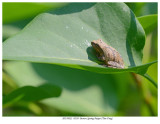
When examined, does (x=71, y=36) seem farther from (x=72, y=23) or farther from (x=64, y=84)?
(x=64, y=84)

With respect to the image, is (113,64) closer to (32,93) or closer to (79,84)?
(32,93)

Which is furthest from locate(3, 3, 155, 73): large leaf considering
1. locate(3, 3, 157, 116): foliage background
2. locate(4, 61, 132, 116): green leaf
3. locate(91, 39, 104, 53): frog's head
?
locate(4, 61, 132, 116): green leaf

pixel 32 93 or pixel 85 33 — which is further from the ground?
pixel 85 33

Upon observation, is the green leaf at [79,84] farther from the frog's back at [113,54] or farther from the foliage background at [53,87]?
the frog's back at [113,54]

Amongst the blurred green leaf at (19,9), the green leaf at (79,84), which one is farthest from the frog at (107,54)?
the green leaf at (79,84)

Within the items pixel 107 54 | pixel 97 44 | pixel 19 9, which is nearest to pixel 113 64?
pixel 107 54
